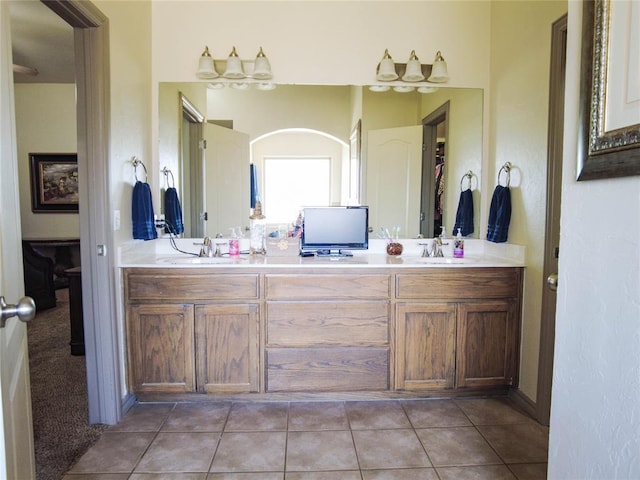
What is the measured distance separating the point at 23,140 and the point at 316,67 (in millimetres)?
4639

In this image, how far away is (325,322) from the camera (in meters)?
2.36

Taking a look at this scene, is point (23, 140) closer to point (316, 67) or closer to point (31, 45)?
point (31, 45)

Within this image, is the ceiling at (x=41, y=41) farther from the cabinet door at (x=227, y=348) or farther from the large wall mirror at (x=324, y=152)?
the cabinet door at (x=227, y=348)

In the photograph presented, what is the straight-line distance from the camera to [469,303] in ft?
7.90

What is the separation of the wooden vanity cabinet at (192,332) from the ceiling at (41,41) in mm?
2145

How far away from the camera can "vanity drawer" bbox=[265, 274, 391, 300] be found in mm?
2336

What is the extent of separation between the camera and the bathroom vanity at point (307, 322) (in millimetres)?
2328

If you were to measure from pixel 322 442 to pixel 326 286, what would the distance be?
0.82 metres

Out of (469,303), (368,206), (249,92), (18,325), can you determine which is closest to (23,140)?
(249,92)

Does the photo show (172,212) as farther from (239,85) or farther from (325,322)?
(325,322)

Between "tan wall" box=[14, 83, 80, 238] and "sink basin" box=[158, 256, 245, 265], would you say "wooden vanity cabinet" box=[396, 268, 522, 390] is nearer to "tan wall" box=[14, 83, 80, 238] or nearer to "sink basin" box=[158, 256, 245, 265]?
"sink basin" box=[158, 256, 245, 265]

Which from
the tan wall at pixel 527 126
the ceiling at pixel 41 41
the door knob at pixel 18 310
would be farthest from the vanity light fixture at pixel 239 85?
the door knob at pixel 18 310

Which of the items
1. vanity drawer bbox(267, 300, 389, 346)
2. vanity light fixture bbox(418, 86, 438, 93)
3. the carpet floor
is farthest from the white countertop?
vanity light fixture bbox(418, 86, 438, 93)

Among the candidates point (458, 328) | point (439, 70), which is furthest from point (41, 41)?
point (458, 328)
